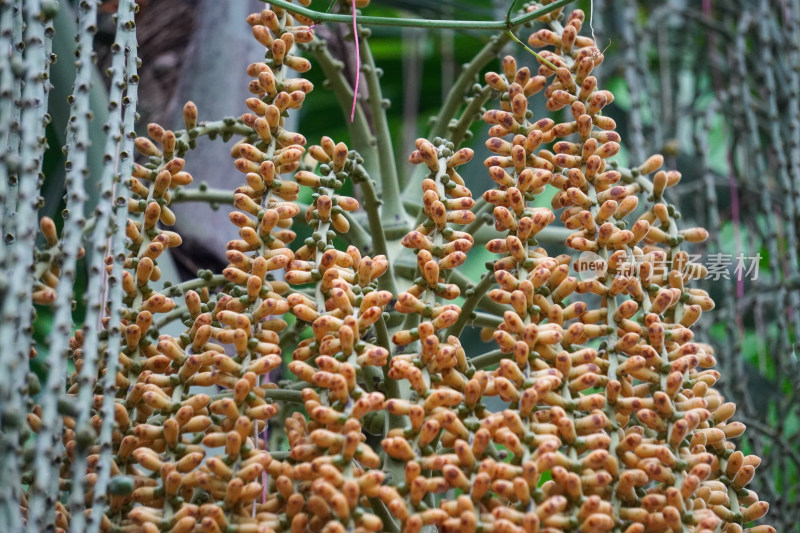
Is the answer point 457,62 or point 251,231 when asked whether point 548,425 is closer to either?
point 251,231

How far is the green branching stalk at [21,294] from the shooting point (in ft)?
1.91

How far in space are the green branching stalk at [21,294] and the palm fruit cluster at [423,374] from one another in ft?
0.13

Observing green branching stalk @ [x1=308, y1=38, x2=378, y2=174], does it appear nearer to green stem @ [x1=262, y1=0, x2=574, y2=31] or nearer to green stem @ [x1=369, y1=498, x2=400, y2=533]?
green stem @ [x1=262, y1=0, x2=574, y2=31]

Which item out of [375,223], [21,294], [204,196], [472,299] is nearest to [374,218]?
[375,223]

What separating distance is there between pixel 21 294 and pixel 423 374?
328 millimetres

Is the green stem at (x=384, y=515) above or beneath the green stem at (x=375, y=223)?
beneath

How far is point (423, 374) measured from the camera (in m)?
0.74

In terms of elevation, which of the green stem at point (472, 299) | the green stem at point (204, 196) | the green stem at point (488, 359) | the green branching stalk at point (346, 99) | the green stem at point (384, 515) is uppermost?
the green branching stalk at point (346, 99)

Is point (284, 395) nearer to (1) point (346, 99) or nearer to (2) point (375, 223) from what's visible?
(2) point (375, 223)

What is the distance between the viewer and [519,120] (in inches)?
34.4

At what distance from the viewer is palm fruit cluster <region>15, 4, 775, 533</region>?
2.23ft

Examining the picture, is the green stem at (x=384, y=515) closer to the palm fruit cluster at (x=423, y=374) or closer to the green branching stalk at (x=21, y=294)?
the palm fruit cluster at (x=423, y=374)

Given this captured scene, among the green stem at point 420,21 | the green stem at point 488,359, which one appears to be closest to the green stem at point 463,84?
the green stem at point 420,21

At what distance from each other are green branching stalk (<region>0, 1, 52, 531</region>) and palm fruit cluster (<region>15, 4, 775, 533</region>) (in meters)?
0.04
